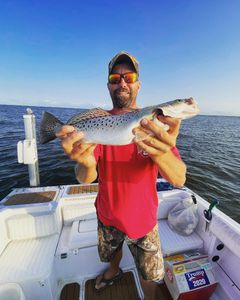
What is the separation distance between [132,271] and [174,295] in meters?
0.85

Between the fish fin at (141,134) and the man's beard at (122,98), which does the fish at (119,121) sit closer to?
the fish fin at (141,134)

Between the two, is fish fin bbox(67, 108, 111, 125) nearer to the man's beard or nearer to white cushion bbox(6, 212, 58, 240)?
the man's beard

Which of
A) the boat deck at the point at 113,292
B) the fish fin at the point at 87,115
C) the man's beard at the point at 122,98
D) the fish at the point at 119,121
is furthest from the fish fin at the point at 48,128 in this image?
the boat deck at the point at 113,292

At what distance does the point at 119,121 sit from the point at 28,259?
2.80 metres

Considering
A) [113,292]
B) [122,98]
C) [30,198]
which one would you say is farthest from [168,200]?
[30,198]

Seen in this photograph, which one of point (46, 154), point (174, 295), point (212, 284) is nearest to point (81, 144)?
point (174, 295)

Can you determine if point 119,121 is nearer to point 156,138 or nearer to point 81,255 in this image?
point 156,138

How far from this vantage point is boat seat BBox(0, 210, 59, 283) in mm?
2701

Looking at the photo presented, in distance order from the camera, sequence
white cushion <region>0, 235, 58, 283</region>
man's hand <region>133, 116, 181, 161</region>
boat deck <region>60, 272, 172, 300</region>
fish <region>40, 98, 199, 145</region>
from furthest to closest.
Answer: boat deck <region>60, 272, 172, 300</region> < white cushion <region>0, 235, 58, 283</region> < fish <region>40, 98, 199, 145</region> < man's hand <region>133, 116, 181, 161</region>

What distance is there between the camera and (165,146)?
1769mm

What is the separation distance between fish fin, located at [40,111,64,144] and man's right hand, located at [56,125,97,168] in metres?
0.19

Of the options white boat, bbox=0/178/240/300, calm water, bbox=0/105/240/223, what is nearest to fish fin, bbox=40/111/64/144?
white boat, bbox=0/178/240/300

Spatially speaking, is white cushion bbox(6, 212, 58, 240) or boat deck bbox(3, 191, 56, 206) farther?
boat deck bbox(3, 191, 56, 206)

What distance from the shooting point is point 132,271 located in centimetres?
342
